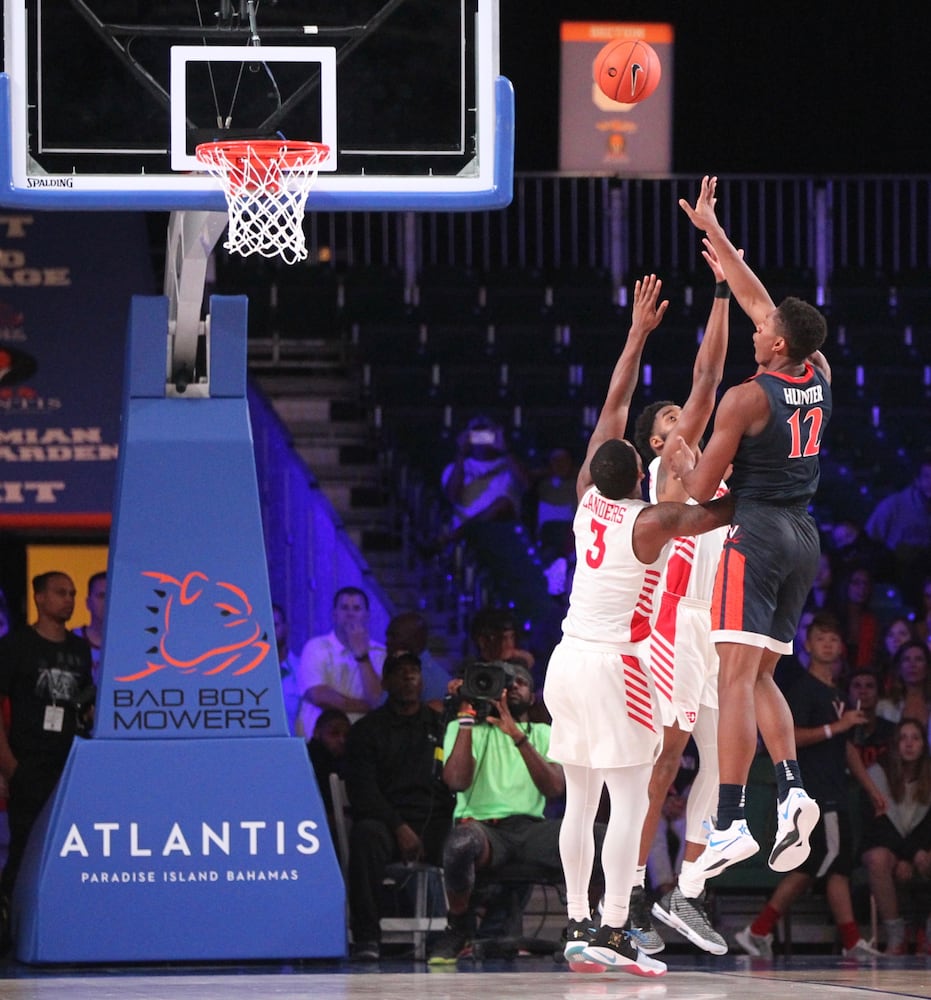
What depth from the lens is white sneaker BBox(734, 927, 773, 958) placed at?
1124 cm

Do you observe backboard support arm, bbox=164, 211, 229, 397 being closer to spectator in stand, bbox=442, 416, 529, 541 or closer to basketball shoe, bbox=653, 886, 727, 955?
basketball shoe, bbox=653, 886, 727, 955

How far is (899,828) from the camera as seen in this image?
11797 millimetres

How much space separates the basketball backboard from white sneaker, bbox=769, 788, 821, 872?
2.92 meters

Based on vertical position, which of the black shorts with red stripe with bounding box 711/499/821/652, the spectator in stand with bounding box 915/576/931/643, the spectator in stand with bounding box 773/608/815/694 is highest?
the black shorts with red stripe with bounding box 711/499/821/652

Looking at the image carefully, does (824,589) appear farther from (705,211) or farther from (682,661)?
(705,211)

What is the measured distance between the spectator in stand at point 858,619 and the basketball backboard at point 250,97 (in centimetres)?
581

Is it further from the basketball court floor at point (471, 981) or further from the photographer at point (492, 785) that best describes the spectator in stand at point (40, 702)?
the photographer at point (492, 785)

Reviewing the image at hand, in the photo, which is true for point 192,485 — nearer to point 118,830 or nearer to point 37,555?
point 118,830

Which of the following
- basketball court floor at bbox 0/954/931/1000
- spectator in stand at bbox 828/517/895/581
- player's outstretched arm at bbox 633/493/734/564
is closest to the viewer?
basketball court floor at bbox 0/954/931/1000

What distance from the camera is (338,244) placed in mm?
20938

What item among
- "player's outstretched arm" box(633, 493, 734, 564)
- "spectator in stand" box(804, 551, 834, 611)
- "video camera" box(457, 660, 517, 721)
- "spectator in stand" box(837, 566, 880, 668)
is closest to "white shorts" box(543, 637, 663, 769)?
"player's outstretched arm" box(633, 493, 734, 564)

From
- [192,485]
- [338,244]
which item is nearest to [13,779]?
[192,485]

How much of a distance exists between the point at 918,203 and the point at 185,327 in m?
12.1

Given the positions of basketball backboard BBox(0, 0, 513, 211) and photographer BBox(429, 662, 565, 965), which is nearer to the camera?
→ basketball backboard BBox(0, 0, 513, 211)
